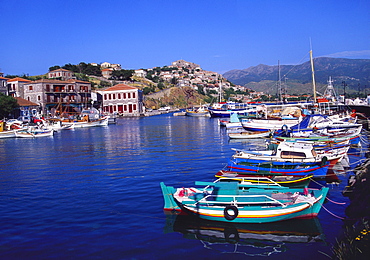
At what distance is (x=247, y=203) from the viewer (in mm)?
12828

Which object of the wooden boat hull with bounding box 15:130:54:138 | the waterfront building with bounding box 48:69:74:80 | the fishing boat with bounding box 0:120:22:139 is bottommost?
the wooden boat hull with bounding box 15:130:54:138

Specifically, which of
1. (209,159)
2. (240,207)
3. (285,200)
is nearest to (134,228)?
(240,207)

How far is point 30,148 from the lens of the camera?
37.4 m

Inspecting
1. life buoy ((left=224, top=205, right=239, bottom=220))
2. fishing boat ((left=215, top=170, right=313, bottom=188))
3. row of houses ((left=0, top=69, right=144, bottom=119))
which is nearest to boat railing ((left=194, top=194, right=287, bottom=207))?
life buoy ((left=224, top=205, right=239, bottom=220))

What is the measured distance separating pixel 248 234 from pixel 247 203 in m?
1.17

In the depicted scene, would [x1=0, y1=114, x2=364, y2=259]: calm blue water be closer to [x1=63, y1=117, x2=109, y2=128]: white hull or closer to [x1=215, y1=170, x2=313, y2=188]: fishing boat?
[x1=215, y1=170, x2=313, y2=188]: fishing boat

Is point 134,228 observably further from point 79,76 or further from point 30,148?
point 79,76

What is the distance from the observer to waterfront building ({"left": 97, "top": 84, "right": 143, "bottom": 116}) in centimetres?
10038

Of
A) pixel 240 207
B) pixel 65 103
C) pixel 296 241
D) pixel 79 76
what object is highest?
pixel 79 76

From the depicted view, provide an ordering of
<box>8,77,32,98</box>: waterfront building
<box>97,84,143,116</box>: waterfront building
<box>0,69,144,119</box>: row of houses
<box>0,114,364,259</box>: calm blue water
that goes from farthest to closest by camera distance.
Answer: <box>97,84,143,116</box>: waterfront building, <box>8,77,32,98</box>: waterfront building, <box>0,69,144,119</box>: row of houses, <box>0,114,364,259</box>: calm blue water

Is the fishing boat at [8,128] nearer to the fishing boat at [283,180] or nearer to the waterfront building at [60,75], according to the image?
the fishing boat at [283,180]

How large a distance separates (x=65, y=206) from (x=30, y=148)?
24.3m

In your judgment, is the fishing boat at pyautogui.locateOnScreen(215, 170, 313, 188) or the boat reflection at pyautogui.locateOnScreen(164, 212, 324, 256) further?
the fishing boat at pyautogui.locateOnScreen(215, 170, 313, 188)

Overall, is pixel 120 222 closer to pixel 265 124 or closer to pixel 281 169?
pixel 281 169
